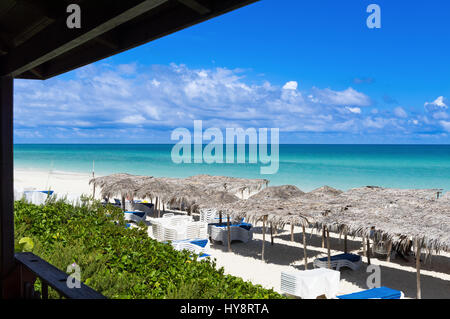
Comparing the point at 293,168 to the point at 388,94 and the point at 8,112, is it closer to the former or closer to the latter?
the point at 8,112

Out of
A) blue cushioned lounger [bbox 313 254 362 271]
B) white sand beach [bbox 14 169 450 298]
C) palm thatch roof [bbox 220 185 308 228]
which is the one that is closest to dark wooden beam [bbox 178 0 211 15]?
white sand beach [bbox 14 169 450 298]

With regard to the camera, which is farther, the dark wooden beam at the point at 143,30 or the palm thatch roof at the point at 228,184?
the palm thatch roof at the point at 228,184

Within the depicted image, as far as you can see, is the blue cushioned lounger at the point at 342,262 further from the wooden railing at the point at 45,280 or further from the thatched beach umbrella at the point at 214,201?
the wooden railing at the point at 45,280

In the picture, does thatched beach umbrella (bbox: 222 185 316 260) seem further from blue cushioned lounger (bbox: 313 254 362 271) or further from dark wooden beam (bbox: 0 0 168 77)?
dark wooden beam (bbox: 0 0 168 77)

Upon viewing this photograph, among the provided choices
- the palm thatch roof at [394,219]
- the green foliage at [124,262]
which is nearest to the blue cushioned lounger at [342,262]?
the palm thatch roof at [394,219]

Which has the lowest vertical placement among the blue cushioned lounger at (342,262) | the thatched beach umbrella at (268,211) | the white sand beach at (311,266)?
the white sand beach at (311,266)

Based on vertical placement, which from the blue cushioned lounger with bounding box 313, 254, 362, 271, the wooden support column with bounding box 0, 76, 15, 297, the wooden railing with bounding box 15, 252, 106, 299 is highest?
the wooden support column with bounding box 0, 76, 15, 297

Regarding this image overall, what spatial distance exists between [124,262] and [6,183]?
1.10m

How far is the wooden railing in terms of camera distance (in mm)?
1704

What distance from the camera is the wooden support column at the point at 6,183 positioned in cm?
240

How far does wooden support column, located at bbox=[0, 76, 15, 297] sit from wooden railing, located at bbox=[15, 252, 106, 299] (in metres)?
0.09

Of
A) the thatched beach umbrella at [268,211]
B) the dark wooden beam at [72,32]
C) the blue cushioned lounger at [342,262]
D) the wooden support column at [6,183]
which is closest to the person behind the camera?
the dark wooden beam at [72,32]

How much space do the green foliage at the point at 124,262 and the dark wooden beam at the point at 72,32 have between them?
5.14 feet

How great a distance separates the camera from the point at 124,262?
2.97m
